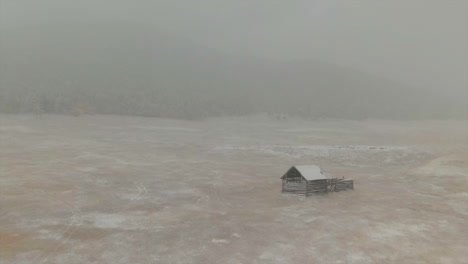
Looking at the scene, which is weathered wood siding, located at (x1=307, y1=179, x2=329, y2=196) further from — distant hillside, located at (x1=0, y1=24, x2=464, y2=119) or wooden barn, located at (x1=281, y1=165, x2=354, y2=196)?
distant hillside, located at (x1=0, y1=24, x2=464, y2=119)

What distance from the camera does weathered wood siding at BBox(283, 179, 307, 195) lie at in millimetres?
27328

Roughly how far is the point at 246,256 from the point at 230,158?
91.3ft

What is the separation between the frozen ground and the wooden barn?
0.80 meters

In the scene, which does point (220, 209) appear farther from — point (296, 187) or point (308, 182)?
point (308, 182)

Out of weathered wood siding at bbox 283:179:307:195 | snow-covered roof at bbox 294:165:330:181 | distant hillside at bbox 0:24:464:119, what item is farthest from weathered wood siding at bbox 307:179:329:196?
distant hillside at bbox 0:24:464:119

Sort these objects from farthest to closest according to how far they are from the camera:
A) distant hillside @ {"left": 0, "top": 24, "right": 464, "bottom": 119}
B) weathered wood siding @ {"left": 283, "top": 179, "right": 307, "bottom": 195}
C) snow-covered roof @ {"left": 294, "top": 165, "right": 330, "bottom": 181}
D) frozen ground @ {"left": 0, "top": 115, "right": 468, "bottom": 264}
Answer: distant hillside @ {"left": 0, "top": 24, "right": 464, "bottom": 119}, weathered wood siding @ {"left": 283, "top": 179, "right": 307, "bottom": 195}, snow-covered roof @ {"left": 294, "top": 165, "right": 330, "bottom": 181}, frozen ground @ {"left": 0, "top": 115, "right": 468, "bottom": 264}

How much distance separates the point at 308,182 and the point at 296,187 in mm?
1116

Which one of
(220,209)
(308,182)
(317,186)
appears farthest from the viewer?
(317,186)

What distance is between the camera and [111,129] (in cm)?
7238

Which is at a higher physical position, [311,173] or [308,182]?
[311,173]

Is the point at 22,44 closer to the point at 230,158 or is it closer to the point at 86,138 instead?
the point at 86,138

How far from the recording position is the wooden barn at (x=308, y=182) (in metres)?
27.0

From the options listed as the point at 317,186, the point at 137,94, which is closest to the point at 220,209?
the point at 317,186

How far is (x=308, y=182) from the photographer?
1055 inches
